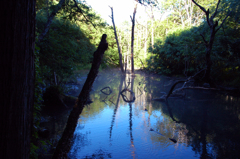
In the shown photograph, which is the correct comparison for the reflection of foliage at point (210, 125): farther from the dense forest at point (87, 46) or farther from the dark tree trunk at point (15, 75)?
the dark tree trunk at point (15, 75)

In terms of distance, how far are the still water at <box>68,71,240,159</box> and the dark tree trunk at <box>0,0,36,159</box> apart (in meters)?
3.59

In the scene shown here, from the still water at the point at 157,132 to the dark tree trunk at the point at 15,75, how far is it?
11.8 feet

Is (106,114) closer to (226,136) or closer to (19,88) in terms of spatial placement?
(226,136)

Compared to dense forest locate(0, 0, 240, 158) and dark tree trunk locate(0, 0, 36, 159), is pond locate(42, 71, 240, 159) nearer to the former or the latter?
dense forest locate(0, 0, 240, 158)

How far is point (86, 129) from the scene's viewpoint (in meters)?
6.71

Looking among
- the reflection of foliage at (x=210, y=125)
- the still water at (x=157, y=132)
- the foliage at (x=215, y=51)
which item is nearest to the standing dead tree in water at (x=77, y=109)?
the still water at (x=157, y=132)

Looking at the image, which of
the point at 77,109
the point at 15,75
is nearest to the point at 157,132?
the point at 77,109

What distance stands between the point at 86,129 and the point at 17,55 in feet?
18.2

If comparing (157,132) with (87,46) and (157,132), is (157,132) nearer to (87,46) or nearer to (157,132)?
(157,132)

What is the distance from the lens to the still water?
205 inches

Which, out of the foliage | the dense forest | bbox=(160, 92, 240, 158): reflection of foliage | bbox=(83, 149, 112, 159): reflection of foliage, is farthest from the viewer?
the foliage

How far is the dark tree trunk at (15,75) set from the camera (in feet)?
4.83

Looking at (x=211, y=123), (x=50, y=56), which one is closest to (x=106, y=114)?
Result: (x=50, y=56)

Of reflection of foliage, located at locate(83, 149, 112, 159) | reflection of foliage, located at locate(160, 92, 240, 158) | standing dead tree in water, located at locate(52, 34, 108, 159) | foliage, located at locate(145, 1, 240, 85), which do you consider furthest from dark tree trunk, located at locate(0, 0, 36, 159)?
foliage, located at locate(145, 1, 240, 85)
